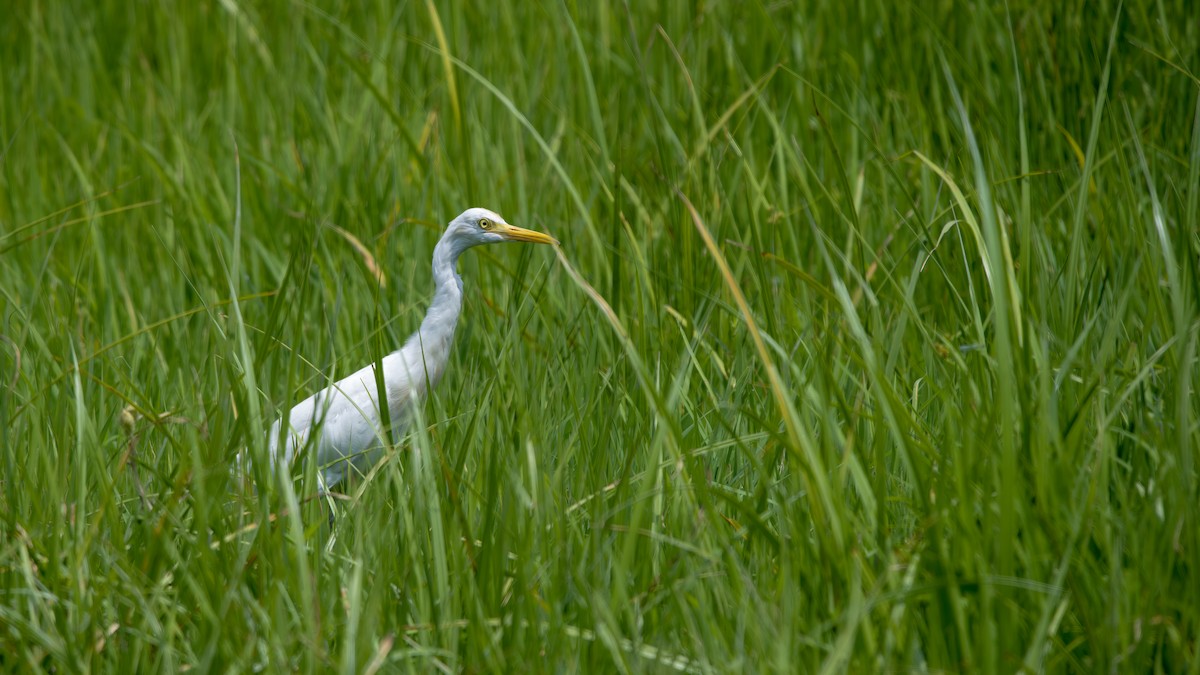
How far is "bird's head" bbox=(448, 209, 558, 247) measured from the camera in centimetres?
349

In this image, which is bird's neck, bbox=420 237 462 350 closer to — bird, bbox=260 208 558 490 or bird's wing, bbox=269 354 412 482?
bird, bbox=260 208 558 490

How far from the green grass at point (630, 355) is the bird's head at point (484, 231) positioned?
0.14 m

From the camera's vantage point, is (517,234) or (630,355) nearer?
(630,355)

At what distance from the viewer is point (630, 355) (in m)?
2.00

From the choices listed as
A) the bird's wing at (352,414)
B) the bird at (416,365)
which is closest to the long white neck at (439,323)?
the bird at (416,365)

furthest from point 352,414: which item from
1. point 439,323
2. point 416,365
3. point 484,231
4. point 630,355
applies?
point 630,355

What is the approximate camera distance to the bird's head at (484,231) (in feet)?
11.5

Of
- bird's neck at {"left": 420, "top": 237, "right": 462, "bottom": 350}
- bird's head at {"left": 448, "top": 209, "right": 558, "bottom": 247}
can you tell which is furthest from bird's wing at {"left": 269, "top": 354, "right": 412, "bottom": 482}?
bird's head at {"left": 448, "top": 209, "right": 558, "bottom": 247}

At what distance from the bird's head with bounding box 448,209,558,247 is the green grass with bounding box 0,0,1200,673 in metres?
0.14

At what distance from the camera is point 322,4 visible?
6195 mm

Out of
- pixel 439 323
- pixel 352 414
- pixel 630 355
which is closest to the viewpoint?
pixel 630 355

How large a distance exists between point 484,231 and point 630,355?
1.62 m

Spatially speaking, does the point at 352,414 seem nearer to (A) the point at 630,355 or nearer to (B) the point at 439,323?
(B) the point at 439,323

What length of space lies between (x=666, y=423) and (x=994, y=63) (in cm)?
337
